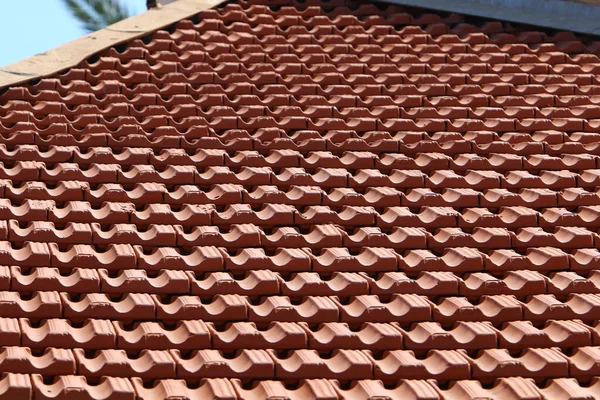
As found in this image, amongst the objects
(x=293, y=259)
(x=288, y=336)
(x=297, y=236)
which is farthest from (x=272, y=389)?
(x=297, y=236)

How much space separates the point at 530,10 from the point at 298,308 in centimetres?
552

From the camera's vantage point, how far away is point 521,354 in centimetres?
750

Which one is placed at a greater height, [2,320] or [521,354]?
[2,320]

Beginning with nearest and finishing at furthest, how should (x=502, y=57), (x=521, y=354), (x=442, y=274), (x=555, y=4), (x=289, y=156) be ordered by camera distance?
(x=521, y=354)
(x=442, y=274)
(x=289, y=156)
(x=502, y=57)
(x=555, y=4)

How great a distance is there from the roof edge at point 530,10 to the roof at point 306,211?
0.14m

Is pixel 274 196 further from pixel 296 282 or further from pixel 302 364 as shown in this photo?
pixel 302 364

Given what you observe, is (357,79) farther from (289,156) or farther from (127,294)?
(127,294)

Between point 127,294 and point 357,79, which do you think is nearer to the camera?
point 127,294

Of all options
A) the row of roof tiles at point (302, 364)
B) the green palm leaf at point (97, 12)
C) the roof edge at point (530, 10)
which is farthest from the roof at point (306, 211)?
the green palm leaf at point (97, 12)

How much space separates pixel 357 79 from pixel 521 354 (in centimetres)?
386

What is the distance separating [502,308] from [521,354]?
16.4 inches

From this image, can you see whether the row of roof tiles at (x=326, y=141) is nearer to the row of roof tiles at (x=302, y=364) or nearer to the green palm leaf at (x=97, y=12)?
the row of roof tiles at (x=302, y=364)

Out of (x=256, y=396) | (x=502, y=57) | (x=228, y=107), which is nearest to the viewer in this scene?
(x=256, y=396)

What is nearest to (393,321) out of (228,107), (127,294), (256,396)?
(256,396)
